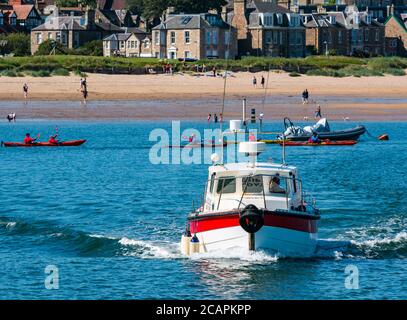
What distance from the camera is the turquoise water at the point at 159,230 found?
88.9ft

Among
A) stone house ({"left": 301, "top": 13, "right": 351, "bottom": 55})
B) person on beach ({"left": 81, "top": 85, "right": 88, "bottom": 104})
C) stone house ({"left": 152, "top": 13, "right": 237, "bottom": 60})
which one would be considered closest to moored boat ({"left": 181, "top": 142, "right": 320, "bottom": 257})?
person on beach ({"left": 81, "top": 85, "right": 88, "bottom": 104})

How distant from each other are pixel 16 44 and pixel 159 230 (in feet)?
307

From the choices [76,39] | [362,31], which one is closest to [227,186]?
[76,39]

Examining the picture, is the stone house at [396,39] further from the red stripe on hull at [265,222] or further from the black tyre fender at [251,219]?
the black tyre fender at [251,219]

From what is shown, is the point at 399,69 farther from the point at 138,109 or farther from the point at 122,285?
the point at 122,285

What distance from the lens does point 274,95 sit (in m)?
86.2

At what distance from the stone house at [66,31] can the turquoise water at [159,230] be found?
67.1 m

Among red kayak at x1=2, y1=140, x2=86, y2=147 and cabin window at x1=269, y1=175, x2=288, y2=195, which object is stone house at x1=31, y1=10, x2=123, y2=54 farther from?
cabin window at x1=269, y1=175, x2=288, y2=195

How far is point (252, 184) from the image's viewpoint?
29828 mm

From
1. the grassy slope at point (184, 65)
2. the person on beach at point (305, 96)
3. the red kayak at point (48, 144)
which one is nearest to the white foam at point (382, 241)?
the red kayak at point (48, 144)

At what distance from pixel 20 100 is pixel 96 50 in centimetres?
3661

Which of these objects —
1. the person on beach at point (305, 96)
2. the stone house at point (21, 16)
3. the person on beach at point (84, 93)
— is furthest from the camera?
the stone house at point (21, 16)

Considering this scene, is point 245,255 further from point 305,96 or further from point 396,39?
point 396,39
